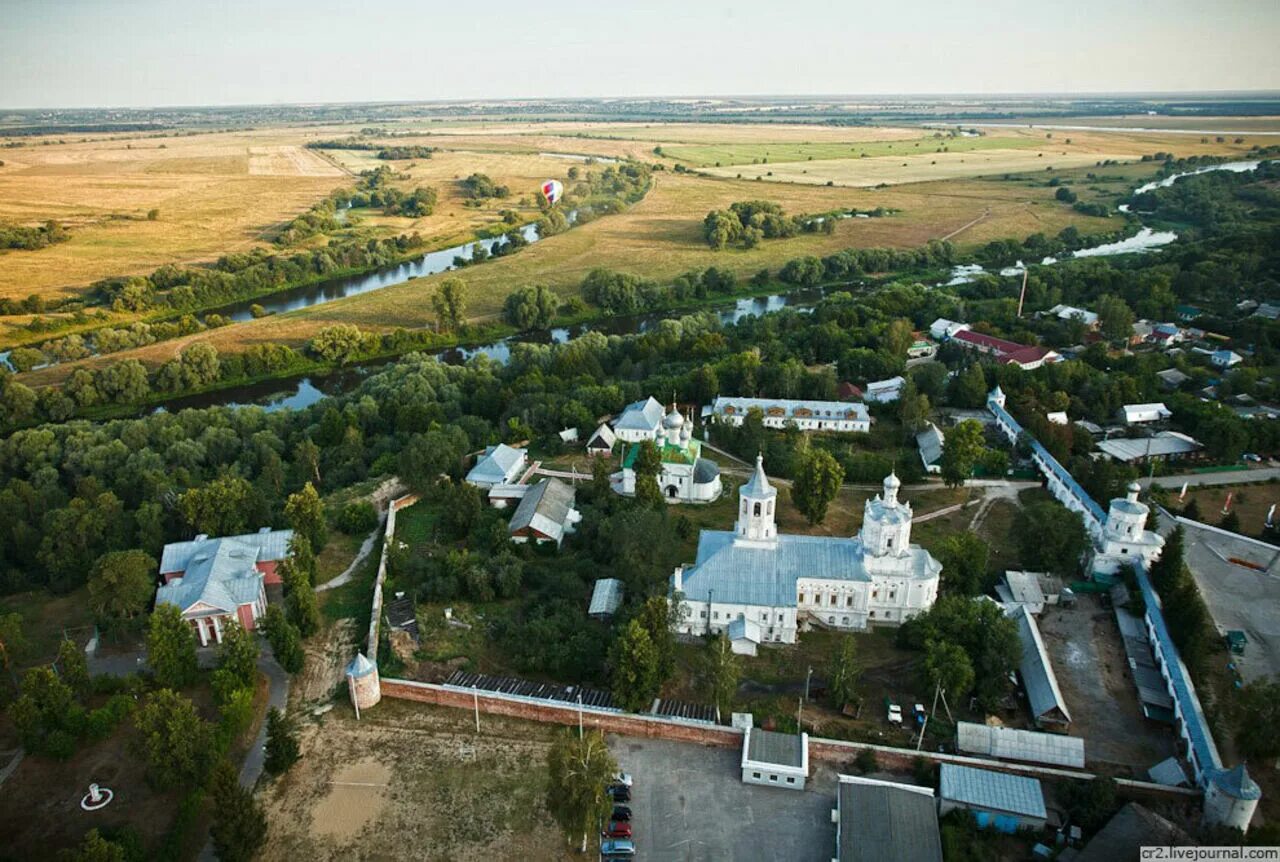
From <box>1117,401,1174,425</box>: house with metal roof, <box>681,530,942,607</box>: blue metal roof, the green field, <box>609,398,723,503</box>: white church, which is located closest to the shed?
<box>681,530,942,607</box>: blue metal roof

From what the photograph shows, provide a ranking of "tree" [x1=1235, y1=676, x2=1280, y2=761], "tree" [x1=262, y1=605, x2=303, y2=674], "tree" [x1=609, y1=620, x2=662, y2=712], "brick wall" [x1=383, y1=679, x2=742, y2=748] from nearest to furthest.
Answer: "tree" [x1=1235, y1=676, x2=1280, y2=761]
"brick wall" [x1=383, y1=679, x2=742, y2=748]
"tree" [x1=609, y1=620, x2=662, y2=712]
"tree" [x1=262, y1=605, x2=303, y2=674]

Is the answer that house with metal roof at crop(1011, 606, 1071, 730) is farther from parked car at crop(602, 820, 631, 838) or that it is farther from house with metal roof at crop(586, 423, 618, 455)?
house with metal roof at crop(586, 423, 618, 455)

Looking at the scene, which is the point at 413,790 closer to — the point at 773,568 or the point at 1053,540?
the point at 773,568

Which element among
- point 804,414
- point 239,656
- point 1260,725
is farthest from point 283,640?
point 804,414

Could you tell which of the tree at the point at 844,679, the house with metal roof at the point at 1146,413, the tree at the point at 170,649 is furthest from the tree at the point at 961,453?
the tree at the point at 170,649

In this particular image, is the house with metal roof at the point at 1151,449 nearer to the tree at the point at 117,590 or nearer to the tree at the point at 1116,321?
the tree at the point at 1116,321

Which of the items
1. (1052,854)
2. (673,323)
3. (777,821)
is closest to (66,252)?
(673,323)

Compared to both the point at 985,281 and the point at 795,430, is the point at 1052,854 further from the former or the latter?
the point at 985,281
